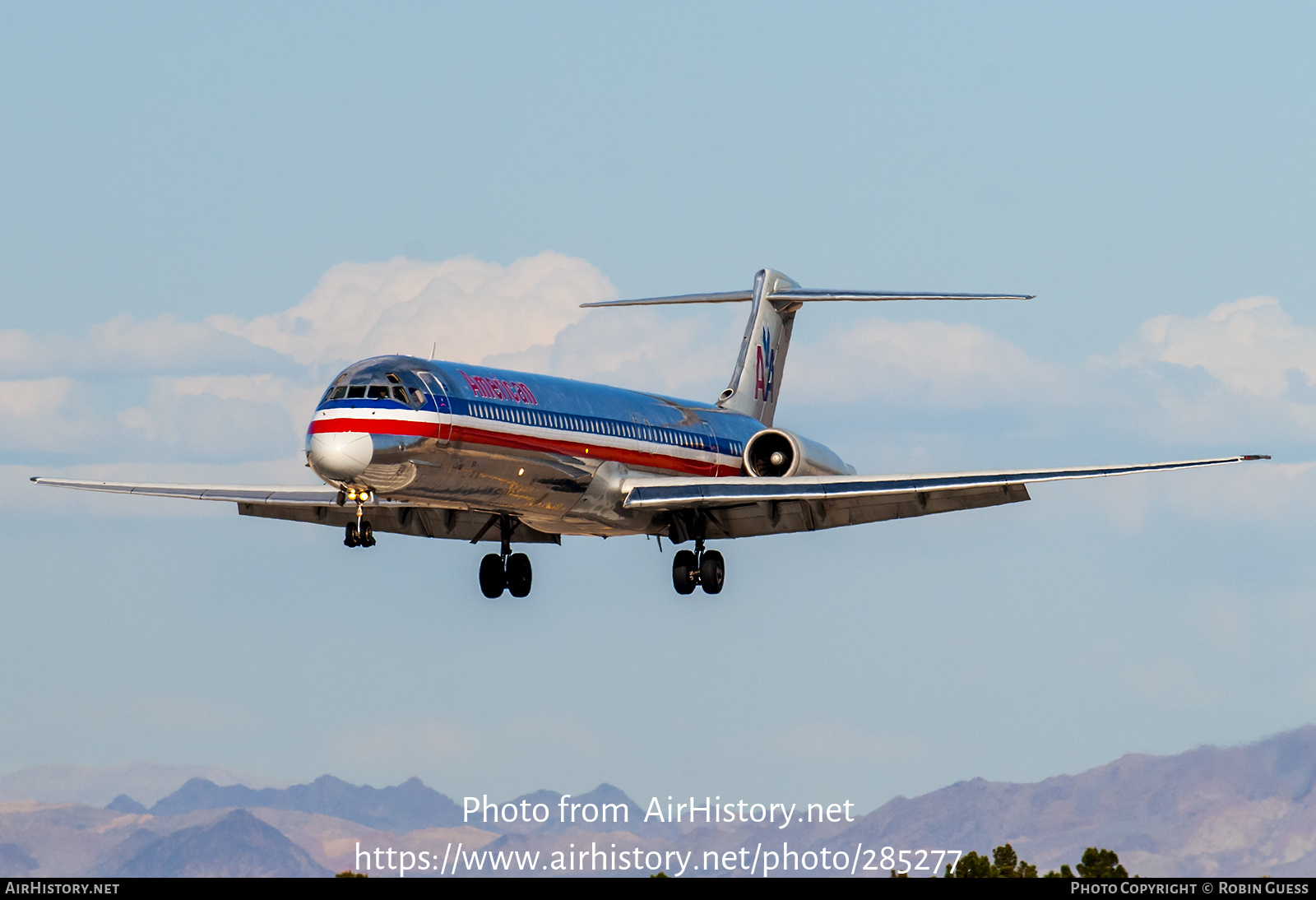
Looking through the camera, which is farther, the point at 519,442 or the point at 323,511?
the point at 323,511

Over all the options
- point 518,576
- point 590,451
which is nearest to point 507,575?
point 518,576

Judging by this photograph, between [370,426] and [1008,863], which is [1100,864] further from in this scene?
[370,426]

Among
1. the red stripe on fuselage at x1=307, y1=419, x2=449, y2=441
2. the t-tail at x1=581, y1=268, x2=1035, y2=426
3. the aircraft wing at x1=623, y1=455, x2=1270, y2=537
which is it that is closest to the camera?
the red stripe on fuselage at x1=307, y1=419, x2=449, y2=441

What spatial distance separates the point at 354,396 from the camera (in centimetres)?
3200

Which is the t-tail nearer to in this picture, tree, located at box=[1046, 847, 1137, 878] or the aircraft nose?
the aircraft nose

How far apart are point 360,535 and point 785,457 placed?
12.4m

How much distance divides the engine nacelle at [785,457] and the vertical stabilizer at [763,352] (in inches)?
178

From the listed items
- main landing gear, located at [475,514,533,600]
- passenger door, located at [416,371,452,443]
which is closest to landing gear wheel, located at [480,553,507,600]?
main landing gear, located at [475,514,533,600]

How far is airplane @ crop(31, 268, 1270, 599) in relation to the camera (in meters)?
32.0

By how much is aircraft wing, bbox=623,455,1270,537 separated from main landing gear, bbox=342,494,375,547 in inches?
261

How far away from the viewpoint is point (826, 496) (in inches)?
1435

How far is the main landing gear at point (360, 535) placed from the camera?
31.9 m
